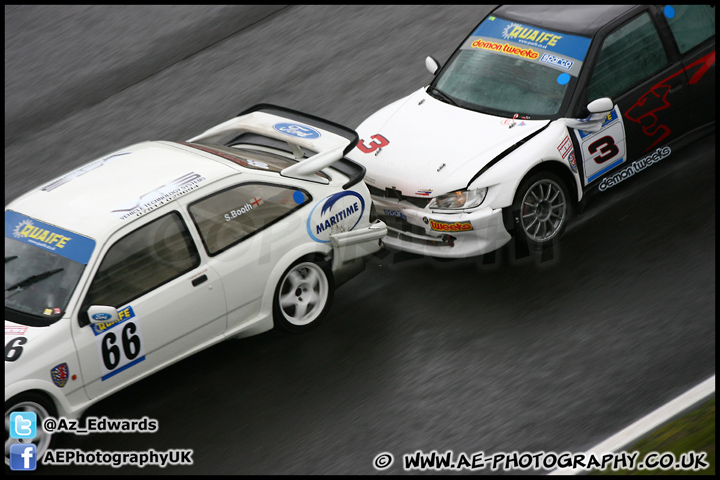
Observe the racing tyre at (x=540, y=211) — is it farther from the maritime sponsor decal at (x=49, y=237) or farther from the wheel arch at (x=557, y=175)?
the maritime sponsor decal at (x=49, y=237)

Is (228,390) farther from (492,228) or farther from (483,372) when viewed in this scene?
(492,228)

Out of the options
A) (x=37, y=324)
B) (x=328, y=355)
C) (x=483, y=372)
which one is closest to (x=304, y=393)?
(x=328, y=355)

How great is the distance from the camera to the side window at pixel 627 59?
27.1 feet

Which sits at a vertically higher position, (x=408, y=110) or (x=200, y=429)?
(x=408, y=110)

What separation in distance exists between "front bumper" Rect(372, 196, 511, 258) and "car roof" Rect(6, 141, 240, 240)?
150cm

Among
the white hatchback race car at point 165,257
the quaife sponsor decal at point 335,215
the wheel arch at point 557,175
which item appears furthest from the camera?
the wheel arch at point 557,175

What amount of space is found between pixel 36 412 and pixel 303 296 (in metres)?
2.27

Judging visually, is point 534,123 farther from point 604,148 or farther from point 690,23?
point 690,23

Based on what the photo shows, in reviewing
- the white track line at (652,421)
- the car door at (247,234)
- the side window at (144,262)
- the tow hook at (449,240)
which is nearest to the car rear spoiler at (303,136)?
the car door at (247,234)

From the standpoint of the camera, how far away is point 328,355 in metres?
7.14

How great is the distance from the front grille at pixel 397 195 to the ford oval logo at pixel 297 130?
0.76 m

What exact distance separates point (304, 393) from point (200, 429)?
0.82 meters

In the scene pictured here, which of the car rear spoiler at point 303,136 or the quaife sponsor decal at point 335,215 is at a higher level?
the car rear spoiler at point 303,136

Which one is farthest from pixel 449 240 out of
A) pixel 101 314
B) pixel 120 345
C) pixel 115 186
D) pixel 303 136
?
pixel 101 314
